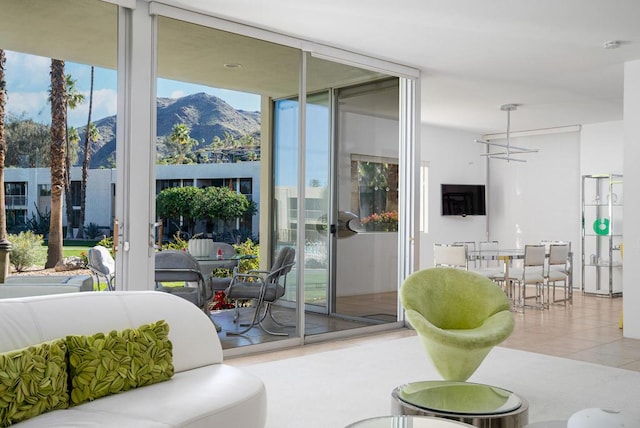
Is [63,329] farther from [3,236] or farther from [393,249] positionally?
[393,249]

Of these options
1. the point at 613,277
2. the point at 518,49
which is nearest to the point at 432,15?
the point at 518,49

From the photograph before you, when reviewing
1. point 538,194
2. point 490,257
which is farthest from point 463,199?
point 490,257

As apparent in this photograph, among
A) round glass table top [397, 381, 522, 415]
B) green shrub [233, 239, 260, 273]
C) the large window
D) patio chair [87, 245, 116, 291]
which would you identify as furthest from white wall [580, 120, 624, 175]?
patio chair [87, 245, 116, 291]

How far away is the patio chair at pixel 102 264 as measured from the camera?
4668mm

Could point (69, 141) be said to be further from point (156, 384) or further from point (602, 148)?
point (602, 148)

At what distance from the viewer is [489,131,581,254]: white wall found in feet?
35.2

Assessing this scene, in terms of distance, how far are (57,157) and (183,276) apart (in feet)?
4.42

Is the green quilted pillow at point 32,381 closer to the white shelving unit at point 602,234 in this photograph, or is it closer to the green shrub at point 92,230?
the green shrub at point 92,230

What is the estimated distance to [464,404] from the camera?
9.40 ft

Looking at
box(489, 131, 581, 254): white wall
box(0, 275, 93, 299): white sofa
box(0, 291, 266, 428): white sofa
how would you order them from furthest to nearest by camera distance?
box(489, 131, 581, 254): white wall, box(0, 275, 93, 299): white sofa, box(0, 291, 266, 428): white sofa

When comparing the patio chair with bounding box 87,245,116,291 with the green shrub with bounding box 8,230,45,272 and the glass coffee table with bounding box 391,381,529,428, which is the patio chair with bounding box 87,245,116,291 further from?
the glass coffee table with bounding box 391,381,529,428

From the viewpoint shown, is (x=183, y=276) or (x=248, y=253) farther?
(x=248, y=253)

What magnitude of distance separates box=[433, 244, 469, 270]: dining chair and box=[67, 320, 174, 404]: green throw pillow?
6182 millimetres

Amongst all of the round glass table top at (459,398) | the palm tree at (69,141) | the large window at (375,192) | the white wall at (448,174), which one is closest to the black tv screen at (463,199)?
the white wall at (448,174)
